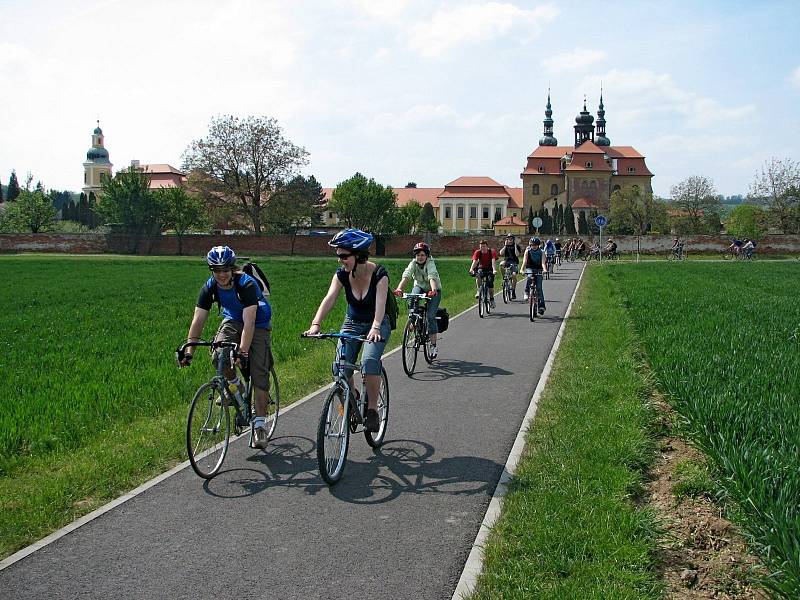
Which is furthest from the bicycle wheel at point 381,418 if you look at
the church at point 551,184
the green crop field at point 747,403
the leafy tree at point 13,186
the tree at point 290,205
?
the leafy tree at point 13,186

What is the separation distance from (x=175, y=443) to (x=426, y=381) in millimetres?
3965

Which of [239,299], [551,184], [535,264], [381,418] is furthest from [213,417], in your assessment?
[551,184]

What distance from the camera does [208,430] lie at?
6238mm

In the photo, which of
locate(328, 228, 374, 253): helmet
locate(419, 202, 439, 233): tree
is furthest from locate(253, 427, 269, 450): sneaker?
locate(419, 202, 439, 233): tree

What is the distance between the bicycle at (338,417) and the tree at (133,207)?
74.6m

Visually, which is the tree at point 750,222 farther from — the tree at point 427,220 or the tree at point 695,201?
the tree at point 427,220

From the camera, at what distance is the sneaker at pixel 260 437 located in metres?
6.63

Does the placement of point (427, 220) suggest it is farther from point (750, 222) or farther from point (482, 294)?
point (482, 294)

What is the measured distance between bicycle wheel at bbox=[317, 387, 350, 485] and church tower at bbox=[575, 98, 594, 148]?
438ft

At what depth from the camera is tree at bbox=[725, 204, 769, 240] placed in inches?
3103

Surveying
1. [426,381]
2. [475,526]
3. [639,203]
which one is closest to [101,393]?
[426,381]

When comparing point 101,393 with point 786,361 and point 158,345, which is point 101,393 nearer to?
point 158,345

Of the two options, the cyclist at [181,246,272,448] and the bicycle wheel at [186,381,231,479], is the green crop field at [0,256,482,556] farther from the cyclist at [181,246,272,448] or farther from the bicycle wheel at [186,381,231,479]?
the cyclist at [181,246,272,448]

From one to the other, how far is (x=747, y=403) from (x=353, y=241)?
3439 mm
